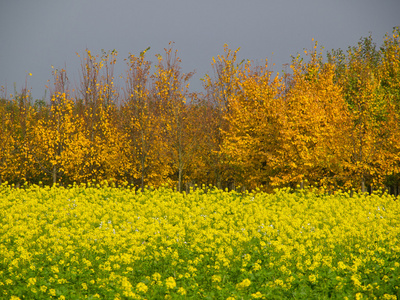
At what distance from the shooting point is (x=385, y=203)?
17.4m

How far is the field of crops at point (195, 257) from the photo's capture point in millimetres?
8711

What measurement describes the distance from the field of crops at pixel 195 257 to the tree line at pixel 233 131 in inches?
329

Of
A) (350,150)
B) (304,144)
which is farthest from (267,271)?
(350,150)

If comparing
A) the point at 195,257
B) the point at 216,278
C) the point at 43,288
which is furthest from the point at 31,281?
the point at 195,257

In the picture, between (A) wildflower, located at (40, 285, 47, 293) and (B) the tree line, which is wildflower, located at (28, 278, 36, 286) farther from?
(B) the tree line

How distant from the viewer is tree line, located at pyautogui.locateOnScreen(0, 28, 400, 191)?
22.7m

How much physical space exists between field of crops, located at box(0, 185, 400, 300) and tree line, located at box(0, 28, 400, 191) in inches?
329

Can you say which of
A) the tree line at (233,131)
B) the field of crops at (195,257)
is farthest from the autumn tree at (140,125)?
the field of crops at (195,257)

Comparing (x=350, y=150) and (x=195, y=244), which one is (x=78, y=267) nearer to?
(x=195, y=244)

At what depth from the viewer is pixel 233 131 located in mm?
24641

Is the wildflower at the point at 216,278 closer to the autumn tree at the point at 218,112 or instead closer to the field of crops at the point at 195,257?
the field of crops at the point at 195,257

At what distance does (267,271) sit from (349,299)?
1891 mm

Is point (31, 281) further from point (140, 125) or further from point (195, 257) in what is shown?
point (140, 125)

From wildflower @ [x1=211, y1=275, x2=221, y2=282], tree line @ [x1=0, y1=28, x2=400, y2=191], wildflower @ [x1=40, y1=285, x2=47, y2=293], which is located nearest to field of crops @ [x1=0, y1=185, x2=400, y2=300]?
wildflower @ [x1=211, y1=275, x2=221, y2=282]
